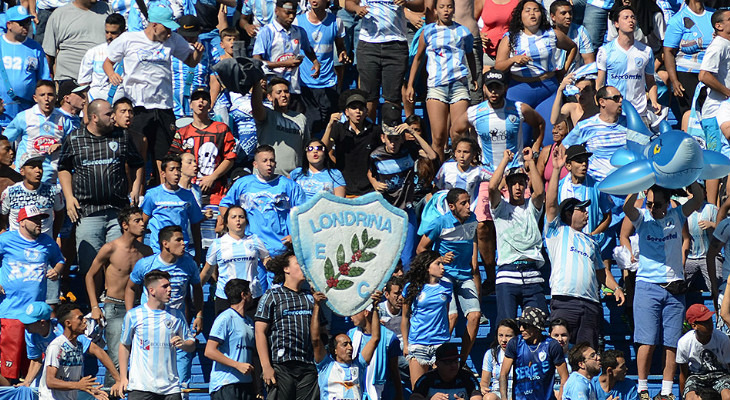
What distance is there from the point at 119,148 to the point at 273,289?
2.73 m

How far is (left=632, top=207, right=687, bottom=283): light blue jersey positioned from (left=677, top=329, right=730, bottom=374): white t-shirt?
613mm

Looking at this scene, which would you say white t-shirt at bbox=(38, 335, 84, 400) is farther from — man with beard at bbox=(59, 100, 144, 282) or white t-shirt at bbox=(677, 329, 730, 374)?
white t-shirt at bbox=(677, 329, 730, 374)

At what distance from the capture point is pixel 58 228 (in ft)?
42.0

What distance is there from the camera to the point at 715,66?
44.6 feet

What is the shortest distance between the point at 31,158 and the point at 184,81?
244 centimetres

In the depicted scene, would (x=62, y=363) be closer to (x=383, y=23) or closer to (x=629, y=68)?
(x=383, y=23)

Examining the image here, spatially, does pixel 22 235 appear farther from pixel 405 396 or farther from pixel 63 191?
pixel 405 396

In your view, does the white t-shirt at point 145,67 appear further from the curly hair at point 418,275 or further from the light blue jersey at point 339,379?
the light blue jersey at point 339,379

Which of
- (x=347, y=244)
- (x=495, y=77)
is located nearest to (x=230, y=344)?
(x=347, y=244)

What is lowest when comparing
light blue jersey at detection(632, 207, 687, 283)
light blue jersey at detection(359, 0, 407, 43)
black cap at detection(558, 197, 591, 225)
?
light blue jersey at detection(632, 207, 687, 283)

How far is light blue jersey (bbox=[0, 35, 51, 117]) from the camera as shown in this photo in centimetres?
1488

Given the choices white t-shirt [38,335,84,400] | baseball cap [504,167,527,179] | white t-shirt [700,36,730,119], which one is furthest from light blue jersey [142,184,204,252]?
white t-shirt [700,36,730,119]

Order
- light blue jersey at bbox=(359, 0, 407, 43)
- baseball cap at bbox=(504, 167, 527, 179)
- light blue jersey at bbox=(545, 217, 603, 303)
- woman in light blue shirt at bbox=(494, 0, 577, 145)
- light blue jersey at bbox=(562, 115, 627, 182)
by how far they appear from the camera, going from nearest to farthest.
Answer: light blue jersey at bbox=(545, 217, 603, 303)
baseball cap at bbox=(504, 167, 527, 179)
light blue jersey at bbox=(562, 115, 627, 182)
woman in light blue shirt at bbox=(494, 0, 577, 145)
light blue jersey at bbox=(359, 0, 407, 43)

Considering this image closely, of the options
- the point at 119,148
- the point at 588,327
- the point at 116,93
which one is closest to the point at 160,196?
the point at 119,148
